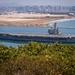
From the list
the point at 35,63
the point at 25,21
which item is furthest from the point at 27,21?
the point at 35,63

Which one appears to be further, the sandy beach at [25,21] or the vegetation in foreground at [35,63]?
the sandy beach at [25,21]

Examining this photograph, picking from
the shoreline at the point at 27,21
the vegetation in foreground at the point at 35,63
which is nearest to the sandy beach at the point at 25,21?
the shoreline at the point at 27,21

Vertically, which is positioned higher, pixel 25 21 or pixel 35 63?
pixel 35 63

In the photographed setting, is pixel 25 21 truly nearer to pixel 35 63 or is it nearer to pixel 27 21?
pixel 27 21

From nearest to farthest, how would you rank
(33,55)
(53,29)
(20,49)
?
(33,55) → (20,49) → (53,29)

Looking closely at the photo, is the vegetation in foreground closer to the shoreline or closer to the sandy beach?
the shoreline

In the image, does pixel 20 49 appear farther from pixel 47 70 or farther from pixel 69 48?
pixel 47 70

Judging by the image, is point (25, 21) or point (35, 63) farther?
point (25, 21)

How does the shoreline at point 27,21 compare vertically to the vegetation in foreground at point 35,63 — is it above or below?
below

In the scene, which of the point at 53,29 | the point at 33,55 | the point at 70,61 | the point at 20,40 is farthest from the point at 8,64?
the point at 53,29

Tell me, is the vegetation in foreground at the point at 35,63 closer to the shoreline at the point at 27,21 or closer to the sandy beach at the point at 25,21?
the shoreline at the point at 27,21

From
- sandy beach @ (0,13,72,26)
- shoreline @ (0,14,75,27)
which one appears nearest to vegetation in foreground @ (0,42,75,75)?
shoreline @ (0,14,75,27)
